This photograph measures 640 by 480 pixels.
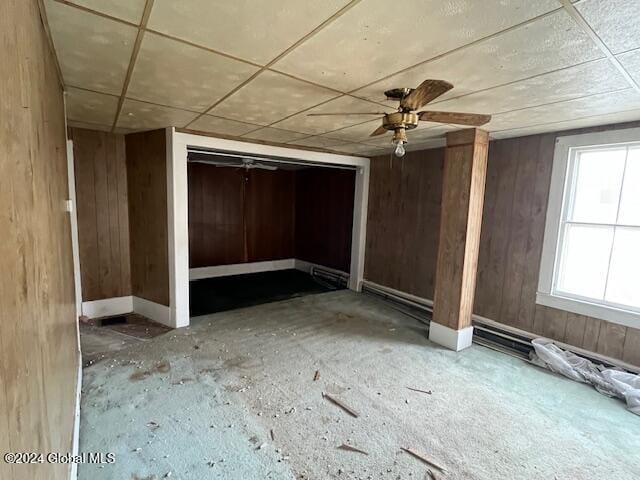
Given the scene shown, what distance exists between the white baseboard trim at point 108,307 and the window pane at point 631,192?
5333 mm

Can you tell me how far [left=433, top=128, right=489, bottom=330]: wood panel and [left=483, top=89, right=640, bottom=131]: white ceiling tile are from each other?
338 mm

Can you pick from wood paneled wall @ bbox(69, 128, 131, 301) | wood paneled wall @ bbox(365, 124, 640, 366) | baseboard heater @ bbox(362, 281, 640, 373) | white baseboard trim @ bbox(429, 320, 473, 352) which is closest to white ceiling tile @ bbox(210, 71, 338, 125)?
wood paneled wall @ bbox(69, 128, 131, 301)

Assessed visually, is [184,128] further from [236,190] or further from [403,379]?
[403,379]

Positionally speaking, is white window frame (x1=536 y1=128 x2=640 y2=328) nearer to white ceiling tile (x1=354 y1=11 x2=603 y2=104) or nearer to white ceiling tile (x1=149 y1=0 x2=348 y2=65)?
white ceiling tile (x1=354 y1=11 x2=603 y2=104)

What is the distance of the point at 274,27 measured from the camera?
1377mm

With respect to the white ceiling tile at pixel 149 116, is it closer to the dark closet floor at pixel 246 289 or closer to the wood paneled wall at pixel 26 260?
the wood paneled wall at pixel 26 260

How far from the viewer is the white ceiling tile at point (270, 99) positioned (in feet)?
6.57

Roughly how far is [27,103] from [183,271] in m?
A: 2.83

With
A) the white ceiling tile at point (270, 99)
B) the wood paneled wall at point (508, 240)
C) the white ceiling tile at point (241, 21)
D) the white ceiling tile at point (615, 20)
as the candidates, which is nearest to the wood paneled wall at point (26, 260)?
the white ceiling tile at point (241, 21)

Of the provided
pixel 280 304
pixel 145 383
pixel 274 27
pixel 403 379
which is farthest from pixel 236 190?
pixel 274 27

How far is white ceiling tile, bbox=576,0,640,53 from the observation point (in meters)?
1.18

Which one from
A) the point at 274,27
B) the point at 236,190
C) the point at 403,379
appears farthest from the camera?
the point at 236,190

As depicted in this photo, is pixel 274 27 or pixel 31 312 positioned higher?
pixel 274 27

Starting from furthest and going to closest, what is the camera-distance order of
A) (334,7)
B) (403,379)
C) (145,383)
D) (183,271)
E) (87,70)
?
(183,271) → (403,379) → (145,383) → (87,70) → (334,7)
